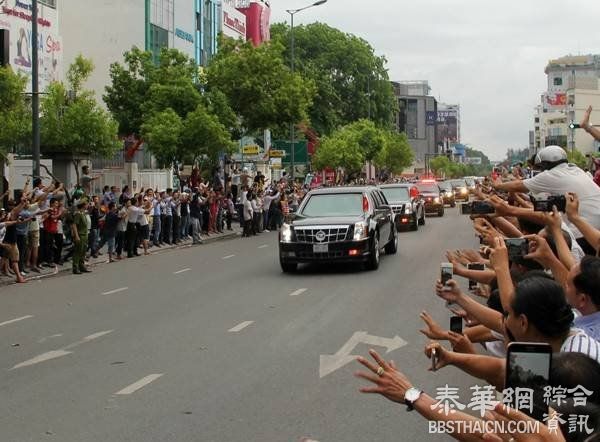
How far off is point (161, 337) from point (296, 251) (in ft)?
24.2

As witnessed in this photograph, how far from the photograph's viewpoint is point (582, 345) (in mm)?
4043

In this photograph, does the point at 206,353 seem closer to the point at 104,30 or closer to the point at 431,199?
the point at 431,199

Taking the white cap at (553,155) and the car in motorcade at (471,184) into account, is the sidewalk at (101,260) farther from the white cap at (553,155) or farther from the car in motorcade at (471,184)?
the white cap at (553,155)

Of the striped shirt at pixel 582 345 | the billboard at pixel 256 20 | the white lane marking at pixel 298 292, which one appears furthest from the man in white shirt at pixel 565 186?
the billboard at pixel 256 20

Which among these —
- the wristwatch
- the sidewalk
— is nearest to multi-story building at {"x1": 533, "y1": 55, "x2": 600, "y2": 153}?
the sidewalk

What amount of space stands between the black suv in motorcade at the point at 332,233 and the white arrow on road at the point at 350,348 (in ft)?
23.0

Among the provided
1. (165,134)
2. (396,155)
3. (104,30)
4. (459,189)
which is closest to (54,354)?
(165,134)

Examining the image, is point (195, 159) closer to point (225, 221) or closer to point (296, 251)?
point (225, 221)

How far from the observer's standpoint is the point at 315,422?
741 centimetres

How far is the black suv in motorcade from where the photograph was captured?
Result: 61.6 feet

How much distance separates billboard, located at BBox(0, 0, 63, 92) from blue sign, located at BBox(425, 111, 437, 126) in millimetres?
150604

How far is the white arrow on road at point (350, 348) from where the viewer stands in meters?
9.68

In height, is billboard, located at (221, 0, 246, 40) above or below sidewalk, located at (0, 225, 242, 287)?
above

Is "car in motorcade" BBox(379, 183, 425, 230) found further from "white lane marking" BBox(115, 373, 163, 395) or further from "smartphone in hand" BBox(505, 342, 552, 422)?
"smartphone in hand" BBox(505, 342, 552, 422)
